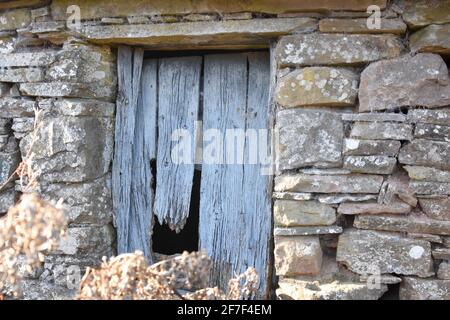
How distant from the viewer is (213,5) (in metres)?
3.53

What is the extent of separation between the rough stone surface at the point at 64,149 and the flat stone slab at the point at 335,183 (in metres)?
1.36

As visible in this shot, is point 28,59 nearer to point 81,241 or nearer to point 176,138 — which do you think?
point 176,138

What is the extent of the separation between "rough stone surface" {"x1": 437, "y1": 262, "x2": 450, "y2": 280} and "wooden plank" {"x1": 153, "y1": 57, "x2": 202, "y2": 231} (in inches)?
67.2

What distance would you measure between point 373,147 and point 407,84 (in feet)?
1.38

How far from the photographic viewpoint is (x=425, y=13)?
334cm

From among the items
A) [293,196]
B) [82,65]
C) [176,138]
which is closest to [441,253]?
[293,196]

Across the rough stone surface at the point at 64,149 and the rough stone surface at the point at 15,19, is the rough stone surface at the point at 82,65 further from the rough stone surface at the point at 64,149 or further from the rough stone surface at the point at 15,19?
the rough stone surface at the point at 15,19

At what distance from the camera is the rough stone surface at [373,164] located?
3.32 meters

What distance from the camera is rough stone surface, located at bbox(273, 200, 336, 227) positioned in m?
3.37

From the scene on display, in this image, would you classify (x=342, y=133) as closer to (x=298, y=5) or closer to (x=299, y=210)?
(x=299, y=210)

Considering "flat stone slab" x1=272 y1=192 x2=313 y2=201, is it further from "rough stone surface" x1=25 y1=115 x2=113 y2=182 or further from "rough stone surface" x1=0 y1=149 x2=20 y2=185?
"rough stone surface" x1=0 y1=149 x2=20 y2=185

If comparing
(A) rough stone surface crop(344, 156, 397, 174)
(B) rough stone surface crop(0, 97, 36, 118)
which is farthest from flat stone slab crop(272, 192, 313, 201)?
(B) rough stone surface crop(0, 97, 36, 118)

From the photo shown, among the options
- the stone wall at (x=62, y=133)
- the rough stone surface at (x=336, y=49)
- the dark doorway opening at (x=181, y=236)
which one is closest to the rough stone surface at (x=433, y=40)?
the rough stone surface at (x=336, y=49)
